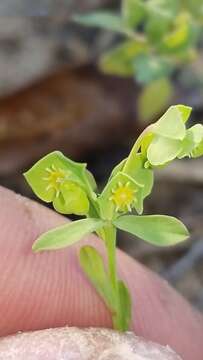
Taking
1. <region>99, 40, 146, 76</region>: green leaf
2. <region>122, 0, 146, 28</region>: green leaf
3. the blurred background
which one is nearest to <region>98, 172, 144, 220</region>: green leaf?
<region>122, 0, 146, 28</region>: green leaf

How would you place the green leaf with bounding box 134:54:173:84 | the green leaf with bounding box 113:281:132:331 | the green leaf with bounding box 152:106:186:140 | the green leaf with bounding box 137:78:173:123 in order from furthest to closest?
the green leaf with bounding box 137:78:173:123 < the green leaf with bounding box 134:54:173:84 < the green leaf with bounding box 113:281:132:331 < the green leaf with bounding box 152:106:186:140

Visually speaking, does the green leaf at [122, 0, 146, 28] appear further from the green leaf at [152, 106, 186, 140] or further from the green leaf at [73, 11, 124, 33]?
the green leaf at [152, 106, 186, 140]

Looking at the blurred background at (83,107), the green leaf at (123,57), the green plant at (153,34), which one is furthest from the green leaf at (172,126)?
the blurred background at (83,107)

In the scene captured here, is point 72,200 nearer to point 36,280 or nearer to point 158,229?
point 158,229

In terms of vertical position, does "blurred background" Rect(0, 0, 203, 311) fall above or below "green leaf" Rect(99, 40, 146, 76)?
below

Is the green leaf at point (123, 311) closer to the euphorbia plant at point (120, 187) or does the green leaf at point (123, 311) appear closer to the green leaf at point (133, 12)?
the euphorbia plant at point (120, 187)

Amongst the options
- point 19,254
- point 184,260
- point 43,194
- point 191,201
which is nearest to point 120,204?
point 43,194

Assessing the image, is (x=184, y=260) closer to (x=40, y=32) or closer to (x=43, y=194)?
(x=40, y=32)
